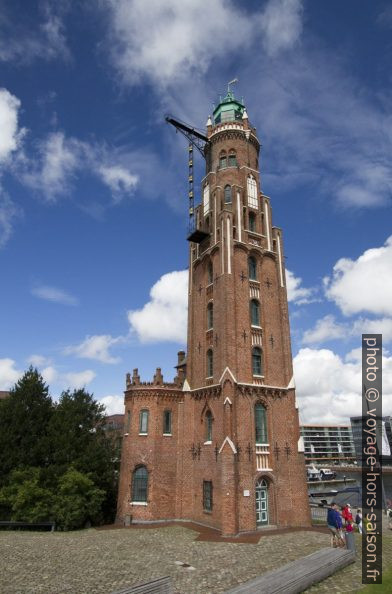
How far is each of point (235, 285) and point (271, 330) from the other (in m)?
4.68

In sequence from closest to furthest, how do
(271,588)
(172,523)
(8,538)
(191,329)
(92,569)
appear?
(271,588), (92,569), (8,538), (172,523), (191,329)

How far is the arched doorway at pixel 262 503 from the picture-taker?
83.7 ft

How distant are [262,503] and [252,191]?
2504 cm

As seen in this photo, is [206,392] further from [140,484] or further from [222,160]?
[222,160]

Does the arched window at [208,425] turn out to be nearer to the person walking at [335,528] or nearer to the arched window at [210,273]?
the arched window at [210,273]

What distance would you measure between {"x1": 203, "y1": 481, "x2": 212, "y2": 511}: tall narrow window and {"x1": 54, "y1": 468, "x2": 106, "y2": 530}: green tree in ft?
25.8

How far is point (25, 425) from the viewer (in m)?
32.2

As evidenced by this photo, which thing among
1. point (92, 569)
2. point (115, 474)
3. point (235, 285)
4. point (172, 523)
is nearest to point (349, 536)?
point (92, 569)

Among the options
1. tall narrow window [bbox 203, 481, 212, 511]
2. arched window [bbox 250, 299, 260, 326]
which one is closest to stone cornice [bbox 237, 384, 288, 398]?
arched window [bbox 250, 299, 260, 326]

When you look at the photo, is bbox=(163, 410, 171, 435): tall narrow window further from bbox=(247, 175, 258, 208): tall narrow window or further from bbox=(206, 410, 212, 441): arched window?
bbox=(247, 175, 258, 208): tall narrow window

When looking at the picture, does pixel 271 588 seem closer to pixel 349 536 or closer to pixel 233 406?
pixel 349 536

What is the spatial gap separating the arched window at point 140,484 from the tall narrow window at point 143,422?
Result: 103 inches

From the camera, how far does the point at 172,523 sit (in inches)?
1070

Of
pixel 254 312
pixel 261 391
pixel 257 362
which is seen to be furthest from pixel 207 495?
pixel 254 312
